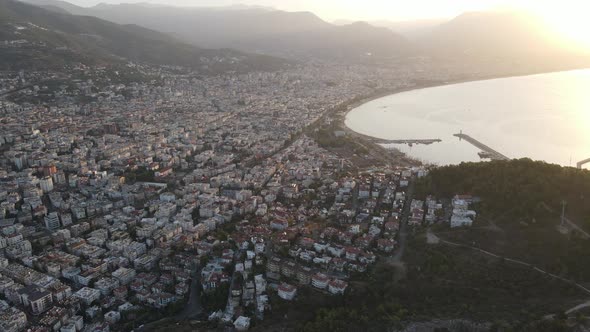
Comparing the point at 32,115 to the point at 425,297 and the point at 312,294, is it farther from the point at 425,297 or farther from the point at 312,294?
the point at 425,297

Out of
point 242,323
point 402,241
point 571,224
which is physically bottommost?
point 242,323

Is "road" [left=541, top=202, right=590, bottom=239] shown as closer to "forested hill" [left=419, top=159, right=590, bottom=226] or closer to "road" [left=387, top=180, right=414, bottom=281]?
"forested hill" [left=419, top=159, right=590, bottom=226]

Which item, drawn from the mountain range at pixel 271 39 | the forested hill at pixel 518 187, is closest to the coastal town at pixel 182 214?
the forested hill at pixel 518 187

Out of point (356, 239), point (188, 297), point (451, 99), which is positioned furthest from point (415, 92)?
point (188, 297)

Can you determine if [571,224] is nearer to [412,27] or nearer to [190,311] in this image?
[190,311]

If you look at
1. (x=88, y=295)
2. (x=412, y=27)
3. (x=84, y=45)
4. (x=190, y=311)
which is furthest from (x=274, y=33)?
(x=190, y=311)

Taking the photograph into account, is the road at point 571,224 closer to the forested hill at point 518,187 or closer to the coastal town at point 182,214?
the forested hill at point 518,187

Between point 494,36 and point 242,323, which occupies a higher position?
point 494,36
